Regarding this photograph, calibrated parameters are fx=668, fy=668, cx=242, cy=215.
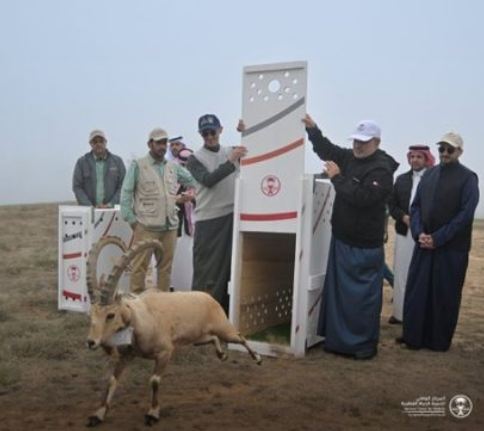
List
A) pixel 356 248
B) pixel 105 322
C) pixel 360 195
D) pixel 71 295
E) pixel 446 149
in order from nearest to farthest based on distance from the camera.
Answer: pixel 105 322 → pixel 360 195 → pixel 356 248 → pixel 446 149 → pixel 71 295

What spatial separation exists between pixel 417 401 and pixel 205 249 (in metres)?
2.78

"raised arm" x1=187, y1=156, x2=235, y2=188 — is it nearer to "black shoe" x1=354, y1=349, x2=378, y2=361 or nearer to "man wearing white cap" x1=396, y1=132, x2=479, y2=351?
"man wearing white cap" x1=396, y1=132, x2=479, y2=351

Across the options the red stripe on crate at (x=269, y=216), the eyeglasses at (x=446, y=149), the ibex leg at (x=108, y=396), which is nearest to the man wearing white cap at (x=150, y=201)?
the red stripe on crate at (x=269, y=216)

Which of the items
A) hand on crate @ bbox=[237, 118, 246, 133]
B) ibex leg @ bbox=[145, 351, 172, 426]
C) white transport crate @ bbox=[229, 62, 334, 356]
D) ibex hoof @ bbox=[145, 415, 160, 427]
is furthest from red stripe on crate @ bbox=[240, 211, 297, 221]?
ibex hoof @ bbox=[145, 415, 160, 427]

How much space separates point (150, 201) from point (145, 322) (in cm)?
275

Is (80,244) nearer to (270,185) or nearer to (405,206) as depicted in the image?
(270,185)

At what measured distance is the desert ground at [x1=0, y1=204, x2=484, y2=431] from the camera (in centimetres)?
452

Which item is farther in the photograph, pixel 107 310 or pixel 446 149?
pixel 446 149

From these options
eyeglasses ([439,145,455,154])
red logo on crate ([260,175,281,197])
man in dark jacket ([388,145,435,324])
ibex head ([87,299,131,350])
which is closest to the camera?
ibex head ([87,299,131,350])

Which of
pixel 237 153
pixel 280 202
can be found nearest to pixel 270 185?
pixel 280 202

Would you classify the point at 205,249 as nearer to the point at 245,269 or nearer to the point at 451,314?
the point at 245,269

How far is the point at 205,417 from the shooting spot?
4535mm

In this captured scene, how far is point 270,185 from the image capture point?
6.25 metres

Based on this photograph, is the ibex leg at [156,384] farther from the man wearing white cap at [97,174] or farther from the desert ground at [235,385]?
the man wearing white cap at [97,174]
